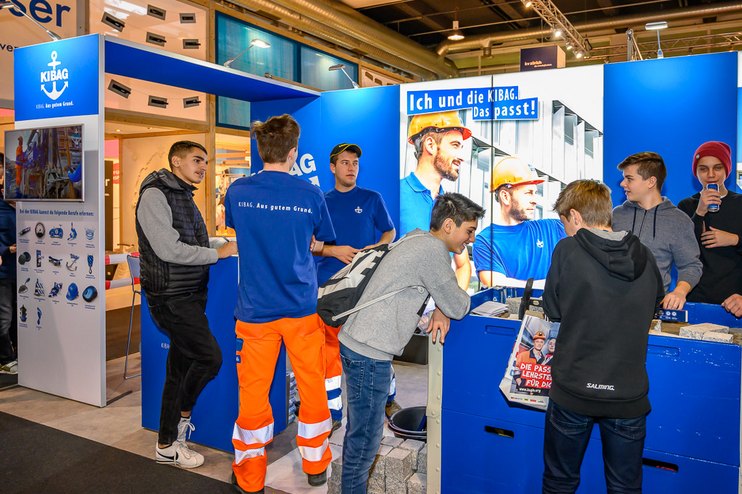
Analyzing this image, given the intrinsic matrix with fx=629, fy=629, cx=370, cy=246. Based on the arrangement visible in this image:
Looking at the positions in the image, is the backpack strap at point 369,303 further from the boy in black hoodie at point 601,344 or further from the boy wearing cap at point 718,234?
the boy wearing cap at point 718,234

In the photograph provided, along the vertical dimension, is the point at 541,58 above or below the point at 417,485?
above

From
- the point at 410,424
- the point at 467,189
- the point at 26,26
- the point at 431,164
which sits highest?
the point at 26,26

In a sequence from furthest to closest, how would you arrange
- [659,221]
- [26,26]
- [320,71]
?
[320,71], [26,26], [659,221]

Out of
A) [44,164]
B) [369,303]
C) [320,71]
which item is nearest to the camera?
[369,303]

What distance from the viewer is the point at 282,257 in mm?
2547

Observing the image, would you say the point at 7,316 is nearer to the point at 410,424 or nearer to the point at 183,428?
the point at 183,428

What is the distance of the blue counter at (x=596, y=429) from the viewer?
2.01 m

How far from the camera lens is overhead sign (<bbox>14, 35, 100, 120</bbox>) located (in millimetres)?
3887

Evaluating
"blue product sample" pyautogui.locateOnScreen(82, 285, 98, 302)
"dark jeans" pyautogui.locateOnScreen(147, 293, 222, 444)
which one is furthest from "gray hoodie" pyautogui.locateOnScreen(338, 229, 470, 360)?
"blue product sample" pyautogui.locateOnScreen(82, 285, 98, 302)

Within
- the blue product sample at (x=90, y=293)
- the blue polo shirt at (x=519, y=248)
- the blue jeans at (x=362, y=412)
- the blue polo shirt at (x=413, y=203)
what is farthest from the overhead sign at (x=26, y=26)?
the blue jeans at (x=362, y=412)

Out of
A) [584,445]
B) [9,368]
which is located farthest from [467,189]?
[9,368]

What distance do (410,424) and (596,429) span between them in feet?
4.09

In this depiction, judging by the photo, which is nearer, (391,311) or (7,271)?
(391,311)

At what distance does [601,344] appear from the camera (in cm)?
181
